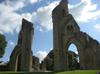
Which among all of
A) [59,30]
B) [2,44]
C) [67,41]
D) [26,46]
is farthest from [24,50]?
[67,41]

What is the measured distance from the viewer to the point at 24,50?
39.9 meters

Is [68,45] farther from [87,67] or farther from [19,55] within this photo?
[19,55]

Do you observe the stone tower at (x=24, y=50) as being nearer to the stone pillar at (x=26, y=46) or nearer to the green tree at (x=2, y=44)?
the stone pillar at (x=26, y=46)

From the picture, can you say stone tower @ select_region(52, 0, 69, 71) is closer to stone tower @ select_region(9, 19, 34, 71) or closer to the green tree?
stone tower @ select_region(9, 19, 34, 71)

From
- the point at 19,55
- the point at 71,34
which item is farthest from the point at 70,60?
the point at 71,34

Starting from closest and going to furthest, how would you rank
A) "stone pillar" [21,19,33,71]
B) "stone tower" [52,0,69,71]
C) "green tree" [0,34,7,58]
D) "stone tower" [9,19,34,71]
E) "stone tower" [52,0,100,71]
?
1. "stone tower" [52,0,100,71]
2. "stone tower" [52,0,69,71]
3. "stone pillar" [21,19,33,71]
4. "stone tower" [9,19,34,71]
5. "green tree" [0,34,7,58]

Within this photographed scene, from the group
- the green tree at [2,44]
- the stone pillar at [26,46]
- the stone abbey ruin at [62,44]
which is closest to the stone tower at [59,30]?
the stone abbey ruin at [62,44]

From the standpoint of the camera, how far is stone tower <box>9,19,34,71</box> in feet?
128

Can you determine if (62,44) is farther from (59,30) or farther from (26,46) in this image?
(26,46)

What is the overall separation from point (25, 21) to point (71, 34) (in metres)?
11.0

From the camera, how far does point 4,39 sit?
1602 inches

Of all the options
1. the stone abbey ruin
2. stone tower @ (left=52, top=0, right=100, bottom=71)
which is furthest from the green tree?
stone tower @ (left=52, top=0, right=100, bottom=71)

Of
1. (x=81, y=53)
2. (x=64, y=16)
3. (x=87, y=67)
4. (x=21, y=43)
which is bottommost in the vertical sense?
(x=87, y=67)

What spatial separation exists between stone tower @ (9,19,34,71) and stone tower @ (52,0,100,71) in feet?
19.9
